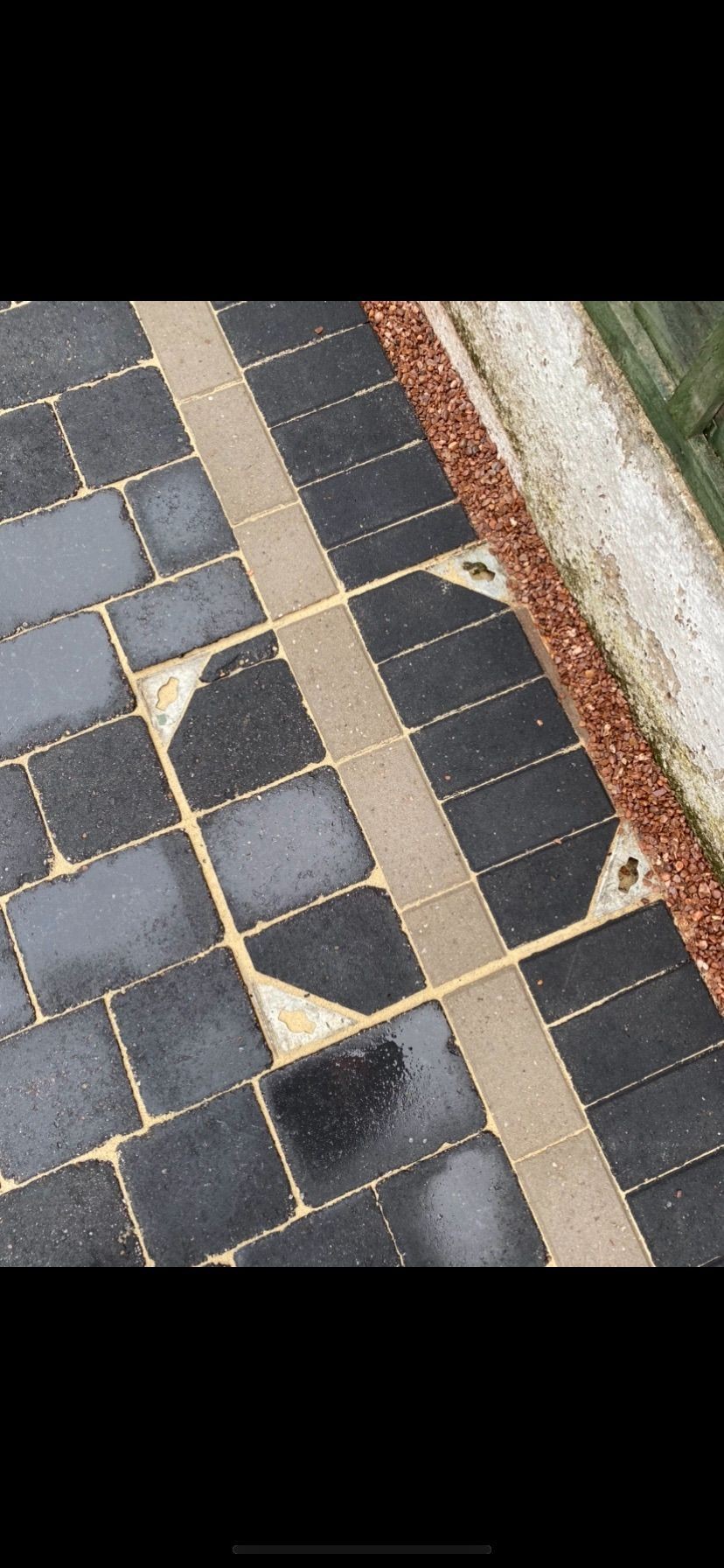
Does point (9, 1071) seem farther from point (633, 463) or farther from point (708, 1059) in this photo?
point (633, 463)

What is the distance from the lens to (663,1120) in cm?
369

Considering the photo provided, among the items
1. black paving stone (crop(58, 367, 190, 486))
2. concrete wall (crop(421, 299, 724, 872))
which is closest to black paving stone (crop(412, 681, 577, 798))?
concrete wall (crop(421, 299, 724, 872))

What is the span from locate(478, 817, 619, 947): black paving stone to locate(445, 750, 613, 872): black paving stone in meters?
0.04

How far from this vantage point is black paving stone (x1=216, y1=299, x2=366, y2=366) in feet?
15.0

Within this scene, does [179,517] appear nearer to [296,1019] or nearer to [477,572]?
[477,572]

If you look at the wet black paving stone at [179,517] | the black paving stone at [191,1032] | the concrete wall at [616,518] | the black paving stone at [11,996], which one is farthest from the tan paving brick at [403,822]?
the black paving stone at [11,996]

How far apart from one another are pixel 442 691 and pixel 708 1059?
1597mm

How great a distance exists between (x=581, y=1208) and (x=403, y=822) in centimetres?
142

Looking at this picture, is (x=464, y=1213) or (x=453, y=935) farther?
(x=453, y=935)

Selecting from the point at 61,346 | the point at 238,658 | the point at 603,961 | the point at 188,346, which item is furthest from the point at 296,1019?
the point at 61,346

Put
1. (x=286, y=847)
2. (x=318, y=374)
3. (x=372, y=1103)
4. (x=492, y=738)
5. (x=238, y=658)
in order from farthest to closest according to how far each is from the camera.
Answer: (x=318, y=374), (x=238, y=658), (x=492, y=738), (x=286, y=847), (x=372, y=1103)
